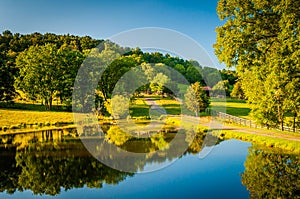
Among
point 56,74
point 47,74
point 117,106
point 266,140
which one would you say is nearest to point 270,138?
point 266,140

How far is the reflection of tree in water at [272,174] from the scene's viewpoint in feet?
42.2

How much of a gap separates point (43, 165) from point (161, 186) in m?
7.85

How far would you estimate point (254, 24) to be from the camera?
1980 cm

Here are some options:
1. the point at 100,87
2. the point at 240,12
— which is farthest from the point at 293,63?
the point at 100,87

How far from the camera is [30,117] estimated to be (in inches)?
1679

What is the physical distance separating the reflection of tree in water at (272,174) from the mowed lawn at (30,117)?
29596mm

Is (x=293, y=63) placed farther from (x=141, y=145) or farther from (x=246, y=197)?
(x=141, y=145)

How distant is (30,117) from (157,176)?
105 feet

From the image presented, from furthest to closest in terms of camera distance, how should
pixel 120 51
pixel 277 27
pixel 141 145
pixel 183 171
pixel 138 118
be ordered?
pixel 120 51 < pixel 138 118 < pixel 141 145 < pixel 277 27 < pixel 183 171

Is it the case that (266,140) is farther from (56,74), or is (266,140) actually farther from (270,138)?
(56,74)

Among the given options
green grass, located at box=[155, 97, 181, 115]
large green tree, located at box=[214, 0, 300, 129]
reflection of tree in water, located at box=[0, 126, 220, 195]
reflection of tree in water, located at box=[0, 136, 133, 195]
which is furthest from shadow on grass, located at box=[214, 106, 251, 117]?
reflection of tree in water, located at box=[0, 136, 133, 195]

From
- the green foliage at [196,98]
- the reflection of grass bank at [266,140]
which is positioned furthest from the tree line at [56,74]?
the reflection of grass bank at [266,140]

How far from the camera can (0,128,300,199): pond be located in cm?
1335

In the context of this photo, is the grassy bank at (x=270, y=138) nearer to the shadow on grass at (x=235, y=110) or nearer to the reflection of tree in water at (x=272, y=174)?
the reflection of tree in water at (x=272, y=174)
